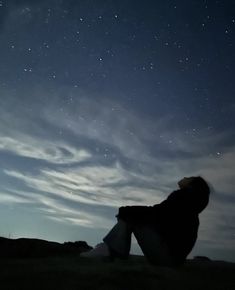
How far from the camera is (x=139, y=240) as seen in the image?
17.3 ft

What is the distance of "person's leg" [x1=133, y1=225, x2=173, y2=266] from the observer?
4957mm

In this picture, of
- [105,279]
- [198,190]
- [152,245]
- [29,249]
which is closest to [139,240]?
[152,245]

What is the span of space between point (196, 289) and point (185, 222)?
1942 mm

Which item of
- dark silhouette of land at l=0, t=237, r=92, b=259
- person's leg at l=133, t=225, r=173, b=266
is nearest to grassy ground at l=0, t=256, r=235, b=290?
person's leg at l=133, t=225, r=173, b=266

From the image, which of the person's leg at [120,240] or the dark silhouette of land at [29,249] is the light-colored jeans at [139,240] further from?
the dark silhouette of land at [29,249]

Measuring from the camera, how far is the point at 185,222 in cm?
523

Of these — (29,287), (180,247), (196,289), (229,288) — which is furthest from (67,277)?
(180,247)

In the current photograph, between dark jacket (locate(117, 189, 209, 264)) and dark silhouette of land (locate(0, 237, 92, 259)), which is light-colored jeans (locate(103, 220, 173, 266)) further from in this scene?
dark silhouette of land (locate(0, 237, 92, 259))

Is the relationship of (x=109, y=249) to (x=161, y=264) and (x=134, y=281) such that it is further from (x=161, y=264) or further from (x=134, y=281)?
(x=134, y=281)

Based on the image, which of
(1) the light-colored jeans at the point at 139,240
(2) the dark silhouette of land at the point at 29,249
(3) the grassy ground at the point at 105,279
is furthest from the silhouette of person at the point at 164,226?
(2) the dark silhouette of land at the point at 29,249

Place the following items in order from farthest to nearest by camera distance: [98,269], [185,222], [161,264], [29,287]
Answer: [185,222] → [161,264] → [98,269] → [29,287]

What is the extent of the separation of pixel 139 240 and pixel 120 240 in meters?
0.26

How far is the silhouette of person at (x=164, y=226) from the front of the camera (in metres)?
5.11

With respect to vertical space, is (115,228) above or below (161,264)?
above
